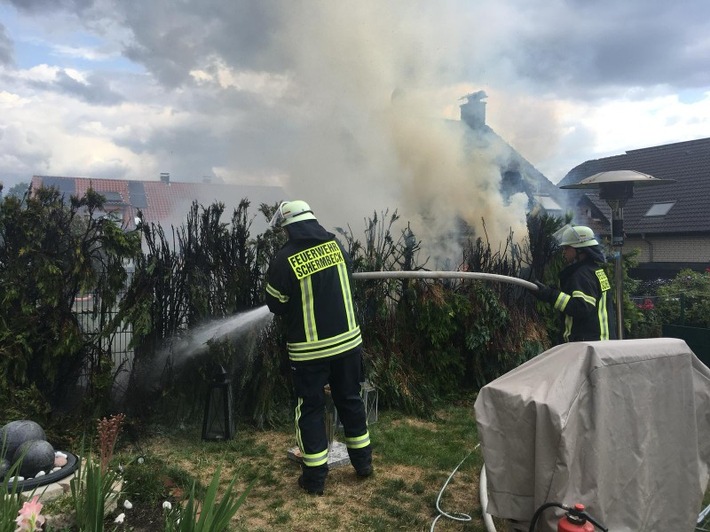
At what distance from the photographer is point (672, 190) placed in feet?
70.8

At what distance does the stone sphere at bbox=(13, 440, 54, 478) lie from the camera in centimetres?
319

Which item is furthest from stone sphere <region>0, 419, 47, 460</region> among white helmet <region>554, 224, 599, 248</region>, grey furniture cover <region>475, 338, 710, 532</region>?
white helmet <region>554, 224, 599, 248</region>

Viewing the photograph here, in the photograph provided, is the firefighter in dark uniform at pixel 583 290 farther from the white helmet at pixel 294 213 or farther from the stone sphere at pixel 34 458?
the stone sphere at pixel 34 458

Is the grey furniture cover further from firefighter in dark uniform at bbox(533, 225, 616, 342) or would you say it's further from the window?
the window

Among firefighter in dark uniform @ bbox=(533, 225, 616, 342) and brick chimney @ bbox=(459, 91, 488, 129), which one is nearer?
firefighter in dark uniform @ bbox=(533, 225, 616, 342)

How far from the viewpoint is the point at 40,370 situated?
451cm

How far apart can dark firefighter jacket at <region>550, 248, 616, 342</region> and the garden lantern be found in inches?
118

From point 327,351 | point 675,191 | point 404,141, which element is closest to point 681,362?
point 327,351

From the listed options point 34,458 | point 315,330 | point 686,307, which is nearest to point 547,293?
point 315,330

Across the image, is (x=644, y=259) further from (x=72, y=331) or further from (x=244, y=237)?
(x=72, y=331)

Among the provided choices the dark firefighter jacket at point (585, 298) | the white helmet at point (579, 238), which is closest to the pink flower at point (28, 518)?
the dark firefighter jacket at point (585, 298)

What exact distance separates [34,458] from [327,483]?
75.9 inches

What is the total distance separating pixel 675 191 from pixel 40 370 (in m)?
22.9

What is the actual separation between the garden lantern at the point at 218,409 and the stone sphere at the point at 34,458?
5.42ft
